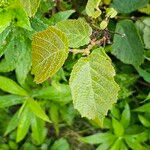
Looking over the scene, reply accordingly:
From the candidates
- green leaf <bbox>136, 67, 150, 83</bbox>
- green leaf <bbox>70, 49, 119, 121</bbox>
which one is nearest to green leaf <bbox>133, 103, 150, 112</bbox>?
green leaf <bbox>136, 67, 150, 83</bbox>

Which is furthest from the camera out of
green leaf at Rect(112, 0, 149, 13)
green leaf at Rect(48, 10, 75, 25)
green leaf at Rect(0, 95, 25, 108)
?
green leaf at Rect(0, 95, 25, 108)

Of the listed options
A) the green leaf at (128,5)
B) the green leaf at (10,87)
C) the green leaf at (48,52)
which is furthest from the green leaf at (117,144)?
the green leaf at (48,52)

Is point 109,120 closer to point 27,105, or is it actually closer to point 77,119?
point 77,119

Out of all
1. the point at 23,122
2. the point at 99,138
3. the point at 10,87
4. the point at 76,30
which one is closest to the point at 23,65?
the point at 10,87

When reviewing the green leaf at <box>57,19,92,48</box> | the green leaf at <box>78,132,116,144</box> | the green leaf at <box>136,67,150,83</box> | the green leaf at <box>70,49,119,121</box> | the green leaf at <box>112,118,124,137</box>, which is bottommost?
the green leaf at <box>78,132,116,144</box>

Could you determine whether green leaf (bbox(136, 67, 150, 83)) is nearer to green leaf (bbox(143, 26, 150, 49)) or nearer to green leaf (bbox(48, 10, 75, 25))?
green leaf (bbox(143, 26, 150, 49))
